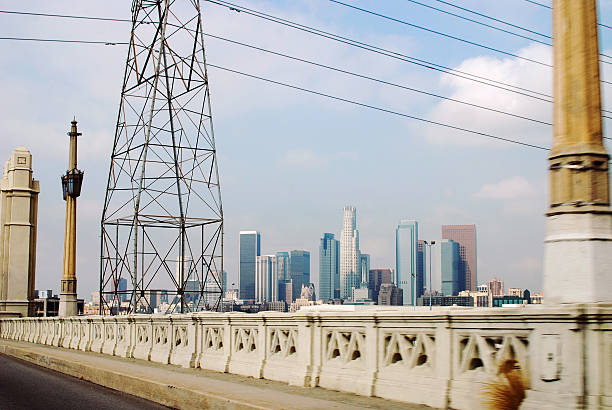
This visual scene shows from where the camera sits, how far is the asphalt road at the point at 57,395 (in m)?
13.5

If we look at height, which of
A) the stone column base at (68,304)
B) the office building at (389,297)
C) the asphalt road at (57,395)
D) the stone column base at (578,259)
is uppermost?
the stone column base at (578,259)

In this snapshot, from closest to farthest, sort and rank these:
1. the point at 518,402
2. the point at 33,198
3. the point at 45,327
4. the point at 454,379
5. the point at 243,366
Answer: the point at 518,402
the point at 454,379
the point at 243,366
the point at 45,327
the point at 33,198

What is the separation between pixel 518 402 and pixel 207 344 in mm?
10379

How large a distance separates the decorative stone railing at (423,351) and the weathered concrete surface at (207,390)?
0.32m

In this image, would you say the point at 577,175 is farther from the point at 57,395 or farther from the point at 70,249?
the point at 70,249

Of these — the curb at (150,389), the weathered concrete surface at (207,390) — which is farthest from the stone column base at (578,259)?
the curb at (150,389)

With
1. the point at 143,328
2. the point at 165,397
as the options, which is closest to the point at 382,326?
the point at 165,397

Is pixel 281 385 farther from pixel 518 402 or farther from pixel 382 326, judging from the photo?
pixel 518 402

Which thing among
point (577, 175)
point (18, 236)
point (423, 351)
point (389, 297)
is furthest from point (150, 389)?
Result: point (389, 297)

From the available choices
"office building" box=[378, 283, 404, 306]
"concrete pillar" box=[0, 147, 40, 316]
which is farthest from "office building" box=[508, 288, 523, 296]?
"concrete pillar" box=[0, 147, 40, 316]

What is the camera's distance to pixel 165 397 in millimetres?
13477

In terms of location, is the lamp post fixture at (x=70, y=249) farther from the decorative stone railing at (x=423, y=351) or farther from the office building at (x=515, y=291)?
the office building at (x=515, y=291)

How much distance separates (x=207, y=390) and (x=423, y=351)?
3847 millimetres

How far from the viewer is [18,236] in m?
55.7
